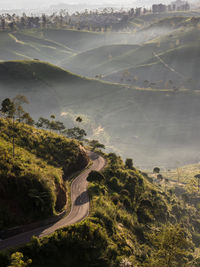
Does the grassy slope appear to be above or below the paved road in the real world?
above

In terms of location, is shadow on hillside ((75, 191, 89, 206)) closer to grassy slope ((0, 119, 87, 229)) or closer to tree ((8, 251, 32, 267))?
grassy slope ((0, 119, 87, 229))

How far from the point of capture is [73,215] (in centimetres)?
5231

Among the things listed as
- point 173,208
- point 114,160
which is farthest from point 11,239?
point 173,208

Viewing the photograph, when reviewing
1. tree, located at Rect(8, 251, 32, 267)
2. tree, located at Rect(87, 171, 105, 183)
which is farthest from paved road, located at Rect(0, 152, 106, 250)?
tree, located at Rect(8, 251, 32, 267)

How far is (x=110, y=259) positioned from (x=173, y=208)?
73063mm

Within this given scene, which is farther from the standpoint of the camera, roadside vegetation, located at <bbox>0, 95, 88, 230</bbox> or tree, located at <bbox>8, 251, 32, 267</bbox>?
roadside vegetation, located at <bbox>0, 95, 88, 230</bbox>

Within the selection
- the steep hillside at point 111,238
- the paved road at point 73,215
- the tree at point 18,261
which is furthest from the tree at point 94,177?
the tree at point 18,261

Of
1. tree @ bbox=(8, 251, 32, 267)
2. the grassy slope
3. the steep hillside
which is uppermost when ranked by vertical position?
the grassy slope

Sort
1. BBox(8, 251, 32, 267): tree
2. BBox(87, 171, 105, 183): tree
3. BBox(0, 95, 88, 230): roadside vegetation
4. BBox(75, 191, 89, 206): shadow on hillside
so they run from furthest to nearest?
BBox(87, 171, 105, 183): tree, BBox(75, 191, 89, 206): shadow on hillside, BBox(0, 95, 88, 230): roadside vegetation, BBox(8, 251, 32, 267): tree

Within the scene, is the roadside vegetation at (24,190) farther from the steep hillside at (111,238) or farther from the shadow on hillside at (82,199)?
the steep hillside at (111,238)

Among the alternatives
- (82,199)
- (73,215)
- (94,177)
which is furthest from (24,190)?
(94,177)

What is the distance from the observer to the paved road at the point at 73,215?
41041mm

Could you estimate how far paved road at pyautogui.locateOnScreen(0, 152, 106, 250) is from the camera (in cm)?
4104

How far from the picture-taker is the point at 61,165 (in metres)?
70.8
